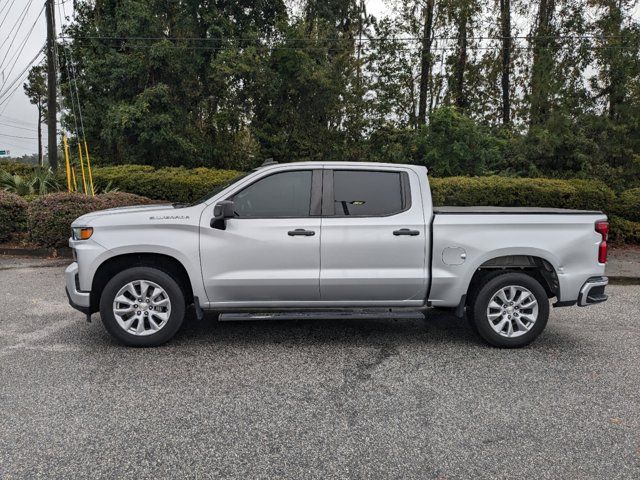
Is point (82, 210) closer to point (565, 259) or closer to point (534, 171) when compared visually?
point (565, 259)

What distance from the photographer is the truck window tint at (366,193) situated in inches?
212

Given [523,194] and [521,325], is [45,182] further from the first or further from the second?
[521,325]

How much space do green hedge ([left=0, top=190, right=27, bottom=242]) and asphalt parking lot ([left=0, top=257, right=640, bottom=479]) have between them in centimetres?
621

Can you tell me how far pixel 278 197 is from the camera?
5.38 metres

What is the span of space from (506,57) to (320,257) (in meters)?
21.3

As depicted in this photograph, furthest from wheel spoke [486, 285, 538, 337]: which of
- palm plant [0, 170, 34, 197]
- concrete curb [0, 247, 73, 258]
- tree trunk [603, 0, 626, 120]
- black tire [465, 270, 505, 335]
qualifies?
palm plant [0, 170, 34, 197]

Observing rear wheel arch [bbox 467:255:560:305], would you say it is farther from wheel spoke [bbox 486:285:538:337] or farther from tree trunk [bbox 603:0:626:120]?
tree trunk [bbox 603:0:626:120]

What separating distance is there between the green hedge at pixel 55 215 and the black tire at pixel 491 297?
836cm

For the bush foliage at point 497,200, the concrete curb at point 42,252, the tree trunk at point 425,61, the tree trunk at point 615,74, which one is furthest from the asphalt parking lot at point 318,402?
the tree trunk at point 425,61

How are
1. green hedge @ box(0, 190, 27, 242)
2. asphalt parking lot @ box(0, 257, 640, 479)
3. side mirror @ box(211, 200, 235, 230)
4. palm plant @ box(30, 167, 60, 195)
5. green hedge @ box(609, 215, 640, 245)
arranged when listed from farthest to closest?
palm plant @ box(30, 167, 60, 195)
green hedge @ box(609, 215, 640, 245)
green hedge @ box(0, 190, 27, 242)
side mirror @ box(211, 200, 235, 230)
asphalt parking lot @ box(0, 257, 640, 479)

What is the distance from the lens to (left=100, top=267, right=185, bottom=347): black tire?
5.16 meters

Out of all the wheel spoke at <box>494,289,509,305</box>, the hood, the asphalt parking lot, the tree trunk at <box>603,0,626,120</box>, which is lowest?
the asphalt parking lot

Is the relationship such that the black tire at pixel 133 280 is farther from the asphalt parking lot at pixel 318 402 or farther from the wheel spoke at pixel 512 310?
the wheel spoke at pixel 512 310

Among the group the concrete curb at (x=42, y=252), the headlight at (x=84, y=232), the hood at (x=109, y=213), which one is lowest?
the concrete curb at (x=42, y=252)
